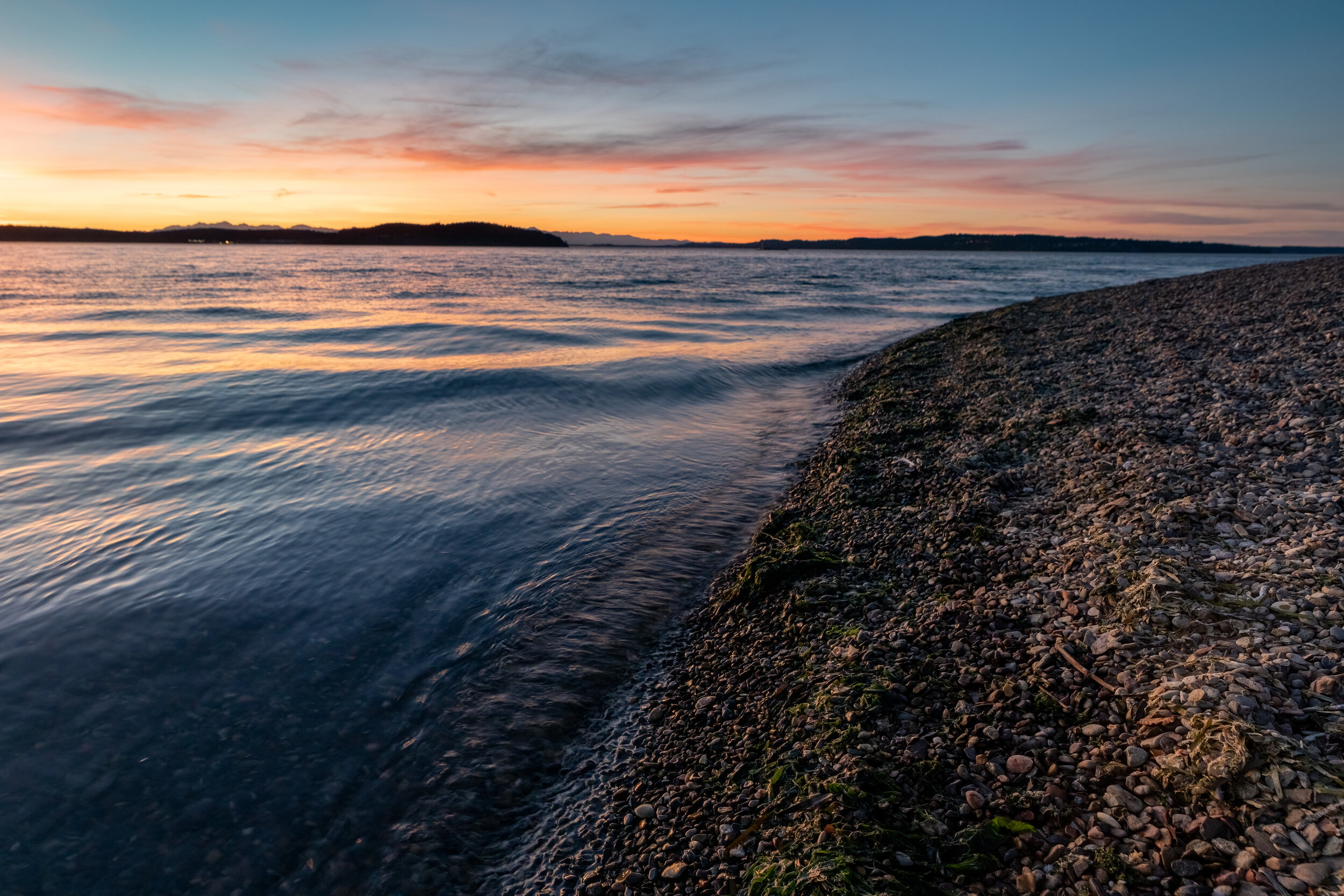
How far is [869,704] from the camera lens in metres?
4.75

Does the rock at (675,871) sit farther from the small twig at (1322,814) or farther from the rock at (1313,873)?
the small twig at (1322,814)

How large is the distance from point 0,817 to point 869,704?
719 cm

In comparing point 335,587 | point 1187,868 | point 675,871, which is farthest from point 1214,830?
point 335,587

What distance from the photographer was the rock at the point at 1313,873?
2.75m

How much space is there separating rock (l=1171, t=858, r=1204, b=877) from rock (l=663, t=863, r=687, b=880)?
8.86ft

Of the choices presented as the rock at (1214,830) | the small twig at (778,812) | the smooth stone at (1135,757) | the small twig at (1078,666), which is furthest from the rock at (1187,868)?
the small twig at (778,812)

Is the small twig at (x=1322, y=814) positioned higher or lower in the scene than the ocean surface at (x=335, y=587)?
higher

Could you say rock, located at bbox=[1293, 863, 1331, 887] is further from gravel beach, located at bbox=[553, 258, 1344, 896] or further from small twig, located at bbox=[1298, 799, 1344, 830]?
small twig, located at bbox=[1298, 799, 1344, 830]

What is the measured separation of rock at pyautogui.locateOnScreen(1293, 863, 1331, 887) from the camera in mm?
2752

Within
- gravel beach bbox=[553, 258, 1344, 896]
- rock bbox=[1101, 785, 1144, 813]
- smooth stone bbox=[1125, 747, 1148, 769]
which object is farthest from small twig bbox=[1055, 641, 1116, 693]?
rock bbox=[1101, 785, 1144, 813]

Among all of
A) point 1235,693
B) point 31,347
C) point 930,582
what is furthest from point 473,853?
point 31,347

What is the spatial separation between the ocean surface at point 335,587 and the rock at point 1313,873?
457cm

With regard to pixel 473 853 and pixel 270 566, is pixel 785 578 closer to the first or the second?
pixel 473 853

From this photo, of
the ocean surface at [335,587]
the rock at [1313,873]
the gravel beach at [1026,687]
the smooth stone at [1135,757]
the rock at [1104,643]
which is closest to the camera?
the rock at [1313,873]
